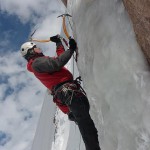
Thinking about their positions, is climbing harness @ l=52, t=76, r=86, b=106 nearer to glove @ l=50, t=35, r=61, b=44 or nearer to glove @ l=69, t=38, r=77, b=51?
glove @ l=69, t=38, r=77, b=51

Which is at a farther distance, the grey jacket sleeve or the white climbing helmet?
the white climbing helmet

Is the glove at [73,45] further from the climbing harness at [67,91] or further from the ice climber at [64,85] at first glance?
the climbing harness at [67,91]

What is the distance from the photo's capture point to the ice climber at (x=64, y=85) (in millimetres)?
5105

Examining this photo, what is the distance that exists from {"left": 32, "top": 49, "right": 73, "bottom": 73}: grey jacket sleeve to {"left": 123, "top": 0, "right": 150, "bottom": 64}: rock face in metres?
1.55

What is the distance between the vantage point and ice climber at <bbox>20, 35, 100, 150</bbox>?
511cm

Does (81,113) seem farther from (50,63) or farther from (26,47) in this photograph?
(26,47)

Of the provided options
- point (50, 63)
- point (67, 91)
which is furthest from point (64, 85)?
point (50, 63)

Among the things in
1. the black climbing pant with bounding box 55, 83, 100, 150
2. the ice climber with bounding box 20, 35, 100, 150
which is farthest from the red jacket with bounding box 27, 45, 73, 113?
the black climbing pant with bounding box 55, 83, 100, 150

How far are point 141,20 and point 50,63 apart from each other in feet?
6.65

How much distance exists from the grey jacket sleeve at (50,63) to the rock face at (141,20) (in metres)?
1.55

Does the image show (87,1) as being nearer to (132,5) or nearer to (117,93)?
(132,5)

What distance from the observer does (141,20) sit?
360 cm

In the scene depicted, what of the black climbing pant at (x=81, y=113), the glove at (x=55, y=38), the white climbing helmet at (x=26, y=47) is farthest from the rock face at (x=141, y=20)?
the white climbing helmet at (x=26, y=47)

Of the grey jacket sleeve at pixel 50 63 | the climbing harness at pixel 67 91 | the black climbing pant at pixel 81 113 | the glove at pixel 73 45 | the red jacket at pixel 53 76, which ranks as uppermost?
the glove at pixel 73 45
